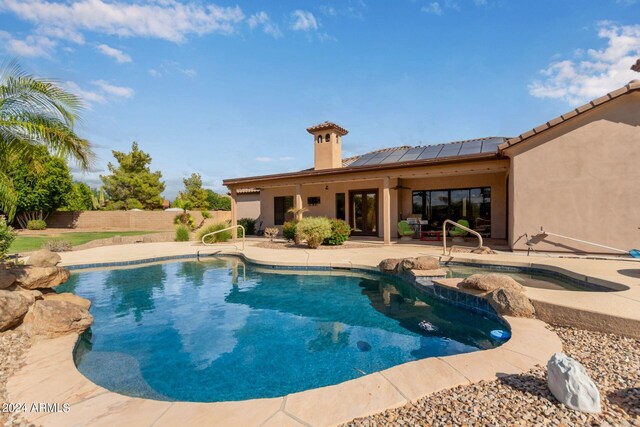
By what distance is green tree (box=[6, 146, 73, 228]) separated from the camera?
2353 centimetres

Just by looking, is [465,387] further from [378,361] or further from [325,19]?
[325,19]

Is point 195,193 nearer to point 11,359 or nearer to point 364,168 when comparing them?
point 364,168

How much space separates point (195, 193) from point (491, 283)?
4096 centimetres

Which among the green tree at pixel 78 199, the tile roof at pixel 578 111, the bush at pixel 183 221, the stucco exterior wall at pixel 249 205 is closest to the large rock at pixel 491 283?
the tile roof at pixel 578 111

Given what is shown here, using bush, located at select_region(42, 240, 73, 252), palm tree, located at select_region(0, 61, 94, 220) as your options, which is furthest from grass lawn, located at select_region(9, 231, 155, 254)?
palm tree, located at select_region(0, 61, 94, 220)

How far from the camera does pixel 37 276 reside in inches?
234

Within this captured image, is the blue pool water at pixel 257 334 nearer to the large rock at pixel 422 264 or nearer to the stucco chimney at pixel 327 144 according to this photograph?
the large rock at pixel 422 264

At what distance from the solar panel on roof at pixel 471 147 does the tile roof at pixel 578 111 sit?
398 centimetres

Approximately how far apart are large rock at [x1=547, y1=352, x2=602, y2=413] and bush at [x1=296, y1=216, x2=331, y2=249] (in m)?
10.6

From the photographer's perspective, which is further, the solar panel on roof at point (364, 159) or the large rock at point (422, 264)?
the solar panel on roof at point (364, 159)

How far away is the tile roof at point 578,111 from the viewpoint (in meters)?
8.74

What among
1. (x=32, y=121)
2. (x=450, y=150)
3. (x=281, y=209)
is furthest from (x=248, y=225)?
(x=32, y=121)

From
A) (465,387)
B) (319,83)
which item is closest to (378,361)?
(465,387)

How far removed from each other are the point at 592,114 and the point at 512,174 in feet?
8.82
